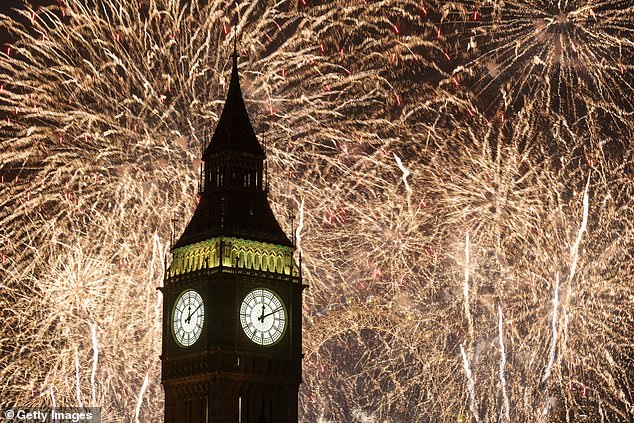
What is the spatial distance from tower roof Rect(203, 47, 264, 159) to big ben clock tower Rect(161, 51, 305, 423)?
0.07 m

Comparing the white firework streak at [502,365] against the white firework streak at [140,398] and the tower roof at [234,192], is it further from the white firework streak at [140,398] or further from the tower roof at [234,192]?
the white firework streak at [140,398]

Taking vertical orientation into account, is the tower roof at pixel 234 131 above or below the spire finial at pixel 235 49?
below

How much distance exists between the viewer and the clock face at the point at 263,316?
115 metres

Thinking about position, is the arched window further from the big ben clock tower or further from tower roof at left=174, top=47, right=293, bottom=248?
tower roof at left=174, top=47, right=293, bottom=248

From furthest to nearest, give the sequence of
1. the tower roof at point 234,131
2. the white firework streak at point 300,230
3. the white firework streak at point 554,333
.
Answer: the white firework streak at point 300,230 < the tower roof at point 234,131 < the white firework streak at point 554,333

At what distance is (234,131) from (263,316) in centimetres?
999

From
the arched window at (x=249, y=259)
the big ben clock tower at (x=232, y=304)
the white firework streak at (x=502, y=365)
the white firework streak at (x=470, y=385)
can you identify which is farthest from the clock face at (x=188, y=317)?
the white firework streak at (x=502, y=365)

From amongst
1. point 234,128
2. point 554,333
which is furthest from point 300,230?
point 554,333

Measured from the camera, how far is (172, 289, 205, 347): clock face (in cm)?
11525

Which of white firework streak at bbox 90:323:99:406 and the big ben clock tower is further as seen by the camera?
white firework streak at bbox 90:323:99:406

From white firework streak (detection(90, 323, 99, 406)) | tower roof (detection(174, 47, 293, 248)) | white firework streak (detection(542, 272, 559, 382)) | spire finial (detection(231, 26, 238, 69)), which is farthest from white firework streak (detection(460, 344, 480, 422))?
white firework streak (detection(90, 323, 99, 406))

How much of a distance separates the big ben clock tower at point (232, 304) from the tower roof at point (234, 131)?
2.9 inches

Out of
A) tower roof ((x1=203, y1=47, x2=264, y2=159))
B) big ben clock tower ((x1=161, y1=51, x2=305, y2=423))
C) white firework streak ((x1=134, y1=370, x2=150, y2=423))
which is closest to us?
big ben clock tower ((x1=161, y1=51, x2=305, y2=423))

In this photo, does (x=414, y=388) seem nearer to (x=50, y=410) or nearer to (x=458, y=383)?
(x=458, y=383)
